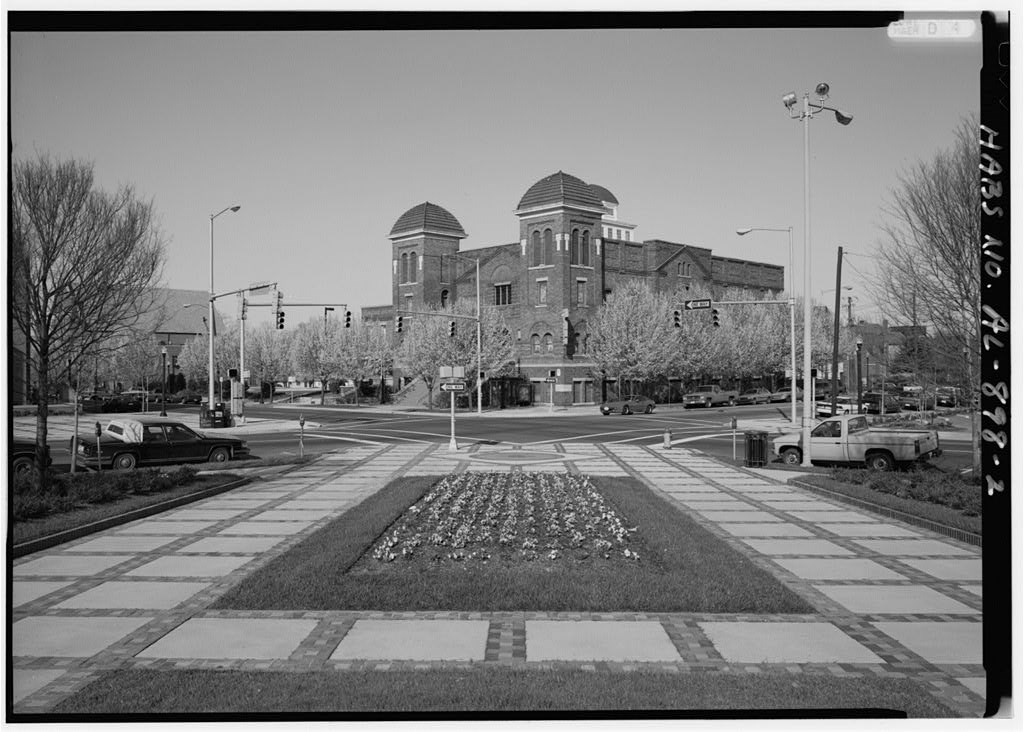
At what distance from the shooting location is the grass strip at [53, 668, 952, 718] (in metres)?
4.83

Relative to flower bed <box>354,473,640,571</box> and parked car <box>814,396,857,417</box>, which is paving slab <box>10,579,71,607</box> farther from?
parked car <box>814,396,857,417</box>

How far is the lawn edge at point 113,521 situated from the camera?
8664 millimetres

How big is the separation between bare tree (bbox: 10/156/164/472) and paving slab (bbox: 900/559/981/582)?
8.48 metres

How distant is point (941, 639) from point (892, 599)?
1.13 m

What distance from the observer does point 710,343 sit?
5584 centimetres

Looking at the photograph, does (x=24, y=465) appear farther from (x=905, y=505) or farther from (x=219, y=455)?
(x=905, y=505)

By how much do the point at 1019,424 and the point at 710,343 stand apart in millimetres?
52307

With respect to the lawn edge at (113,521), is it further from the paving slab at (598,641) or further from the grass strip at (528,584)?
the paving slab at (598,641)

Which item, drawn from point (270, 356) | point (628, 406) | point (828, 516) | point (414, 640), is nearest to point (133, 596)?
point (414, 640)

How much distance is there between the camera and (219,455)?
1838cm

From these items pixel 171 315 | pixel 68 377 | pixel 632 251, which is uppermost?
pixel 632 251

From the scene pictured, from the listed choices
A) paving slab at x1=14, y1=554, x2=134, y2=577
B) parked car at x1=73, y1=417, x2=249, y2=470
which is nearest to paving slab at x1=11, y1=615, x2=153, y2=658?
paving slab at x1=14, y1=554, x2=134, y2=577

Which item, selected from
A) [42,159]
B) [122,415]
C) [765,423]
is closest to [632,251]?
[765,423]

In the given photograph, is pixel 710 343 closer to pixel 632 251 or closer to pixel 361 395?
pixel 632 251
